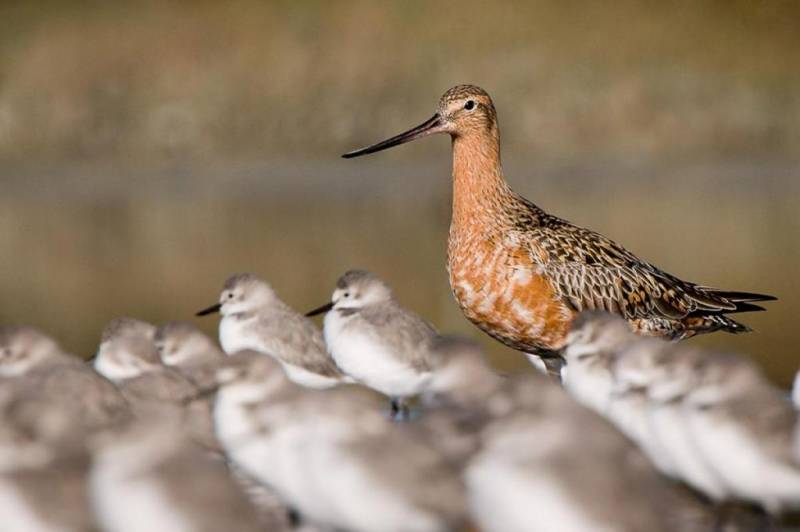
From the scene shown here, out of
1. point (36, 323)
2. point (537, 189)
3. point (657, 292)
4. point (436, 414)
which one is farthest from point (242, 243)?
point (436, 414)

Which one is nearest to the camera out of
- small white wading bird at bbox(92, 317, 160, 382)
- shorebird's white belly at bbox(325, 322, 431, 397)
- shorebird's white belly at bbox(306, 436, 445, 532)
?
shorebird's white belly at bbox(306, 436, 445, 532)

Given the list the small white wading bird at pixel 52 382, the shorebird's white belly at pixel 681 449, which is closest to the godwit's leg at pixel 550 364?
the shorebird's white belly at pixel 681 449

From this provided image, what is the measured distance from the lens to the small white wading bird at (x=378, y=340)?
7090 millimetres

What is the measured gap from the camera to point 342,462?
15.9 feet

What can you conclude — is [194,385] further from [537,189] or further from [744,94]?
[744,94]

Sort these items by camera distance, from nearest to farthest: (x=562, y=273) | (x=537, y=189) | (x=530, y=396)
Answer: (x=530, y=396), (x=562, y=273), (x=537, y=189)

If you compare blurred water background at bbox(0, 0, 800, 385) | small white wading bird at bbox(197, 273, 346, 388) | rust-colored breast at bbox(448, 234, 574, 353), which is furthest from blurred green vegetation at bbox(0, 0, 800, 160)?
small white wading bird at bbox(197, 273, 346, 388)

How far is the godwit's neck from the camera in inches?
332

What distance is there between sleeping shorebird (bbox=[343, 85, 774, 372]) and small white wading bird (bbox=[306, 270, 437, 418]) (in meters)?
0.71

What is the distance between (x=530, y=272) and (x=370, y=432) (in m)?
3.26

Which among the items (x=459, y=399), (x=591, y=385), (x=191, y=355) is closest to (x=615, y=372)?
(x=591, y=385)

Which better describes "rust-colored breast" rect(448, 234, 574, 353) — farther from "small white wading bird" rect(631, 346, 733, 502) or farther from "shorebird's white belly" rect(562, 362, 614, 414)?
"small white wading bird" rect(631, 346, 733, 502)

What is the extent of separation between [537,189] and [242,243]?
29.0 ft

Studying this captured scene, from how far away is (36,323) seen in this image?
1277cm
